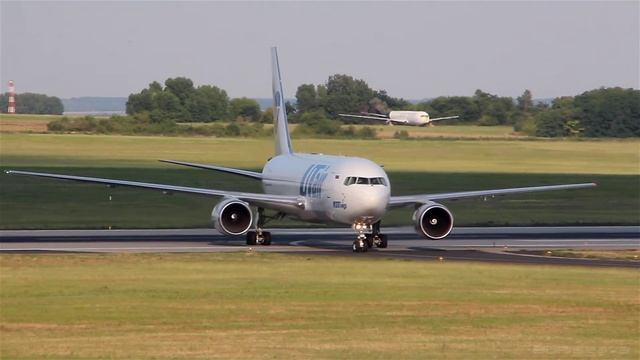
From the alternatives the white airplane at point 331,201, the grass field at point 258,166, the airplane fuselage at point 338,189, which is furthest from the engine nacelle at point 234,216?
the grass field at point 258,166

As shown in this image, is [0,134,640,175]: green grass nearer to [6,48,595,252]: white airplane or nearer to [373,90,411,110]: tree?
[373,90,411,110]: tree

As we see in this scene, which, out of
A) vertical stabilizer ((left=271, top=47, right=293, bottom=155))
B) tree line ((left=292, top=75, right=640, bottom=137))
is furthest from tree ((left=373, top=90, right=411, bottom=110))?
vertical stabilizer ((left=271, top=47, right=293, bottom=155))

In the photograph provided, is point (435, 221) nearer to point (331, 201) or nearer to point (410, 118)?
point (331, 201)

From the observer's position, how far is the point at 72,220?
58.7m

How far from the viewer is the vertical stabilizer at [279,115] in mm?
53562

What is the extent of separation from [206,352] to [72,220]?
129 ft

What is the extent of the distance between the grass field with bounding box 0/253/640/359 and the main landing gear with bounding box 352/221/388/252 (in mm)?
5609

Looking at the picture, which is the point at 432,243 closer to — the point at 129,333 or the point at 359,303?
the point at 359,303

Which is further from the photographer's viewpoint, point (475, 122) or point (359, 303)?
point (475, 122)

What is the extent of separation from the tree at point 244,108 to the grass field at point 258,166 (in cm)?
1180

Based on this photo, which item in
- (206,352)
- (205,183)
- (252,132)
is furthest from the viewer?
(252,132)

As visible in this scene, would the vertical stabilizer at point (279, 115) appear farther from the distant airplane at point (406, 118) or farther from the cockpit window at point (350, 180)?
the distant airplane at point (406, 118)

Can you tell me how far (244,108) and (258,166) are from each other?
121ft

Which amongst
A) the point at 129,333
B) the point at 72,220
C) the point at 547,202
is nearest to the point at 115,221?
the point at 72,220
